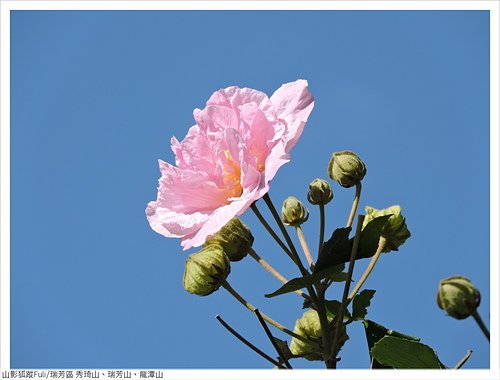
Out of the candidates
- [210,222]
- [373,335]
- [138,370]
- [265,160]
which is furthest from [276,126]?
[138,370]

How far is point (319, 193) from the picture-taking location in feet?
5.08

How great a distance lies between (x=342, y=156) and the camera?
1529 mm

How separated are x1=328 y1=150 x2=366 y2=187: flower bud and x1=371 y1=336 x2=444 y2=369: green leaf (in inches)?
15.6

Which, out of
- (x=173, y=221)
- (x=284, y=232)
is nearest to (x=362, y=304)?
(x=284, y=232)

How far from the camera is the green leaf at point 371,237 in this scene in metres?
1.33

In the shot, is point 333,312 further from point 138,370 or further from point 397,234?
point 138,370

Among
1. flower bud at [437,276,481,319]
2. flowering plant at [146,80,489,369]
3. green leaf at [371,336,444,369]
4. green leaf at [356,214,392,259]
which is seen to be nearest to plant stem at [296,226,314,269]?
flowering plant at [146,80,489,369]

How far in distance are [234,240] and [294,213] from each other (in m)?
0.21

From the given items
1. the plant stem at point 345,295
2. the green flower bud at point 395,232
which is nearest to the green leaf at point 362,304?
the green flower bud at point 395,232

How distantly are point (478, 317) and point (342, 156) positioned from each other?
25.0 inches

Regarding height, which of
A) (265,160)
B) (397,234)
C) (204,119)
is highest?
(204,119)

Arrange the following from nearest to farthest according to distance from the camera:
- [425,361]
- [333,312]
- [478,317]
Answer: [478,317], [425,361], [333,312]

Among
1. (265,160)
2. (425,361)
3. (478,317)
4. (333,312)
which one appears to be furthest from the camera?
(333,312)

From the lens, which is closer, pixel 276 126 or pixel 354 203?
pixel 276 126
